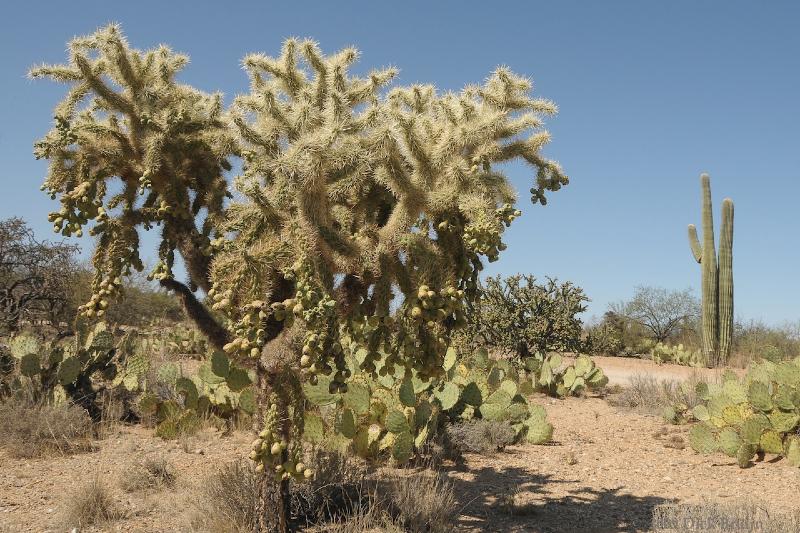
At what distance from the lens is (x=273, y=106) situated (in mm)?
4789

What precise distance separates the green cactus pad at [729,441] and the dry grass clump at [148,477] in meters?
6.44

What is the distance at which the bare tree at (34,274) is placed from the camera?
50.6 feet

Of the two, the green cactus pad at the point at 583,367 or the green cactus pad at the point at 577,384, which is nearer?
the green cactus pad at the point at 577,384

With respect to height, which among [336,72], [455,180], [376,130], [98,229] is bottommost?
[98,229]

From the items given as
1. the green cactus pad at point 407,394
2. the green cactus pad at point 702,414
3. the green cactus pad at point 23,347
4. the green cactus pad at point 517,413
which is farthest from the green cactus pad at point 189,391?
the green cactus pad at point 702,414

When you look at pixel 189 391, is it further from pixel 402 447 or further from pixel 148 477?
pixel 402 447

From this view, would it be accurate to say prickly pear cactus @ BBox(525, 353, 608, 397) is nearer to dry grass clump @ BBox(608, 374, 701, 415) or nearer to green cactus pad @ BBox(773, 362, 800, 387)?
dry grass clump @ BBox(608, 374, 701, 415)

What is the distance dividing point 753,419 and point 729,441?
40 centimetres

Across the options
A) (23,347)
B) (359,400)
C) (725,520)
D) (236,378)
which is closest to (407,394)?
(359,400)

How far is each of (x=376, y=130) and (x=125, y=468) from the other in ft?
15.8

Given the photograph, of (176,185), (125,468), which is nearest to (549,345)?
(125,468)

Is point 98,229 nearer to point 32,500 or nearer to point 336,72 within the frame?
point 336,72

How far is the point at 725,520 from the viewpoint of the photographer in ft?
17.9

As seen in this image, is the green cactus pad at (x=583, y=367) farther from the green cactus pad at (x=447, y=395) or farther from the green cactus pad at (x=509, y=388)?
the green cactus pad at (x=447, y=395)
